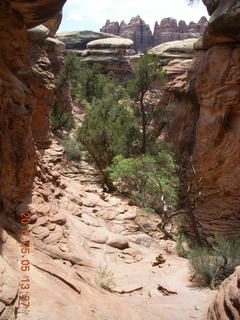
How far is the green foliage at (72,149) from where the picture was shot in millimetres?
16656

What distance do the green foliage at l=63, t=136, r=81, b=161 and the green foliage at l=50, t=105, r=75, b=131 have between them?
1.06m

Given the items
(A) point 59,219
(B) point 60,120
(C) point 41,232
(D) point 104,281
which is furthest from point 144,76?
(D) point 104,281

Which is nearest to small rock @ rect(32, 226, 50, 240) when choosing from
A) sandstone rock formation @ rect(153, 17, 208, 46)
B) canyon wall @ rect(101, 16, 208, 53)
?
canyon wall @ rect(101, 16, 208, 53)

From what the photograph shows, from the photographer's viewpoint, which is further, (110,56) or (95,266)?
(110,56)

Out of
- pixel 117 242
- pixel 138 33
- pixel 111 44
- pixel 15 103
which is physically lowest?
pixel 117 242

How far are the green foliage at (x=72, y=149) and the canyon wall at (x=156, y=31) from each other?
152 feet

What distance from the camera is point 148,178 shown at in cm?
1255

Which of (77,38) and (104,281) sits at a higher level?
(77,38)

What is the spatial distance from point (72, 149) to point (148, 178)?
5.87 m

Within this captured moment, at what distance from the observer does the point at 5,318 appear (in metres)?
2.92

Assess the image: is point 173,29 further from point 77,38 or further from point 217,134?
point 217,134

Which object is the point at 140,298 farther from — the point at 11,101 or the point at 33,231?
the point at 11,101

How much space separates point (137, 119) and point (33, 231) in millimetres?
11947

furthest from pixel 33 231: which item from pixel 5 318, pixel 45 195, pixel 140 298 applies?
pixel 5 318
